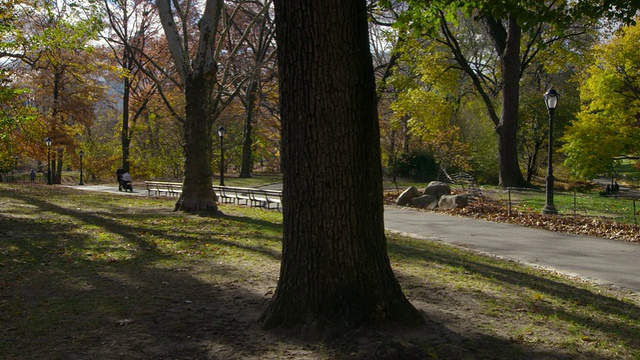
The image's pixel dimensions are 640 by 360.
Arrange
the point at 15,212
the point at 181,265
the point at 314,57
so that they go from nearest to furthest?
the point at 314,57
the point at 181,265
the point at 15,212

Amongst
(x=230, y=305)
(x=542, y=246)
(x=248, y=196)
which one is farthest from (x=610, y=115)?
(x=230, y=305)

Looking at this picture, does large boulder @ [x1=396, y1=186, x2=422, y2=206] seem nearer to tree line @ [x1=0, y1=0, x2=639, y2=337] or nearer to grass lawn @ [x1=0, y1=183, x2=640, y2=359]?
tree line @ [x1=0, y1=0, x2=639, y2=337]

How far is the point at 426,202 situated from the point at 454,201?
1.60m

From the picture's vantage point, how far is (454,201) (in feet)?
61.0

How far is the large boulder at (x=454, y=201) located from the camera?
18.5 metres

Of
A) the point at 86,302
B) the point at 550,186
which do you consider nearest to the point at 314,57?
the point at 86,302

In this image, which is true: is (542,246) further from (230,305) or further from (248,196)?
(248,196)

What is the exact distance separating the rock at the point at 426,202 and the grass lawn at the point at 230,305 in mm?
9641

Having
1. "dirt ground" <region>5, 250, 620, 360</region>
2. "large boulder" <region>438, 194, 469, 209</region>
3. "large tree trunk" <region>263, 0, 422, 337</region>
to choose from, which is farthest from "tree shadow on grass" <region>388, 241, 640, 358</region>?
"large boulder" <region>438, 194, 469, 209</region>

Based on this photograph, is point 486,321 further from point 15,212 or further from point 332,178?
point 15,212

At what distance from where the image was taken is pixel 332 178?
177 inches

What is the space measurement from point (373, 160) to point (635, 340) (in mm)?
3040

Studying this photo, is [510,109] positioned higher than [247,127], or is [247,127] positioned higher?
[247,127]

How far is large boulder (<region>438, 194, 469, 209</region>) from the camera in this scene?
1845 cm
